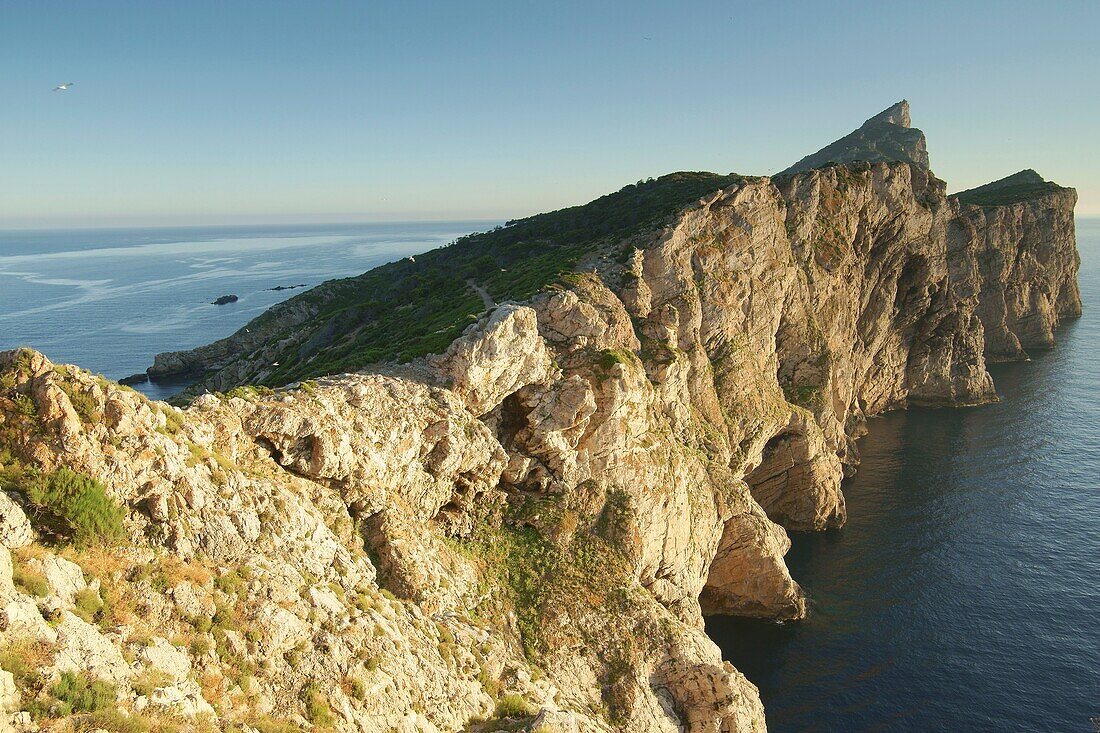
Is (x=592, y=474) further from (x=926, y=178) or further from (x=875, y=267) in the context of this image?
(x=926, y=178)

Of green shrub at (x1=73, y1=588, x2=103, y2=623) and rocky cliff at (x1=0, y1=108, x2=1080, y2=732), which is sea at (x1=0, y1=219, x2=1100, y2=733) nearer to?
rocky cliff at (x1=0, y1=108, x2=1080, y2=732)

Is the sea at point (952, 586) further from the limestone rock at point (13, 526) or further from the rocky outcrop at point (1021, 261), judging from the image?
the limestone rock at point (13, 526)

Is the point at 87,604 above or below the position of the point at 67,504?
below

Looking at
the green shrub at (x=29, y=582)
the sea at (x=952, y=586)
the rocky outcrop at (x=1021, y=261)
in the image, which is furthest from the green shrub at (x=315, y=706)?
the rocky outcrop at (x=1021, y=261)

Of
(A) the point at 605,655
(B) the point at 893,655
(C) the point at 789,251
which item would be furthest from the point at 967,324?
(A) the point at 605,655

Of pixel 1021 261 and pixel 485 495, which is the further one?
pixel 1021 261

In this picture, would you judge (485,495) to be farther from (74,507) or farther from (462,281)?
(462,281)

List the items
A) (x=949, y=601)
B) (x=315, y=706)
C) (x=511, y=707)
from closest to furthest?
(x=315, y=706)
(x=511, y=707)
(x=949, y=601)

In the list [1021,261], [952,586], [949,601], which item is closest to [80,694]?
[949,601]
